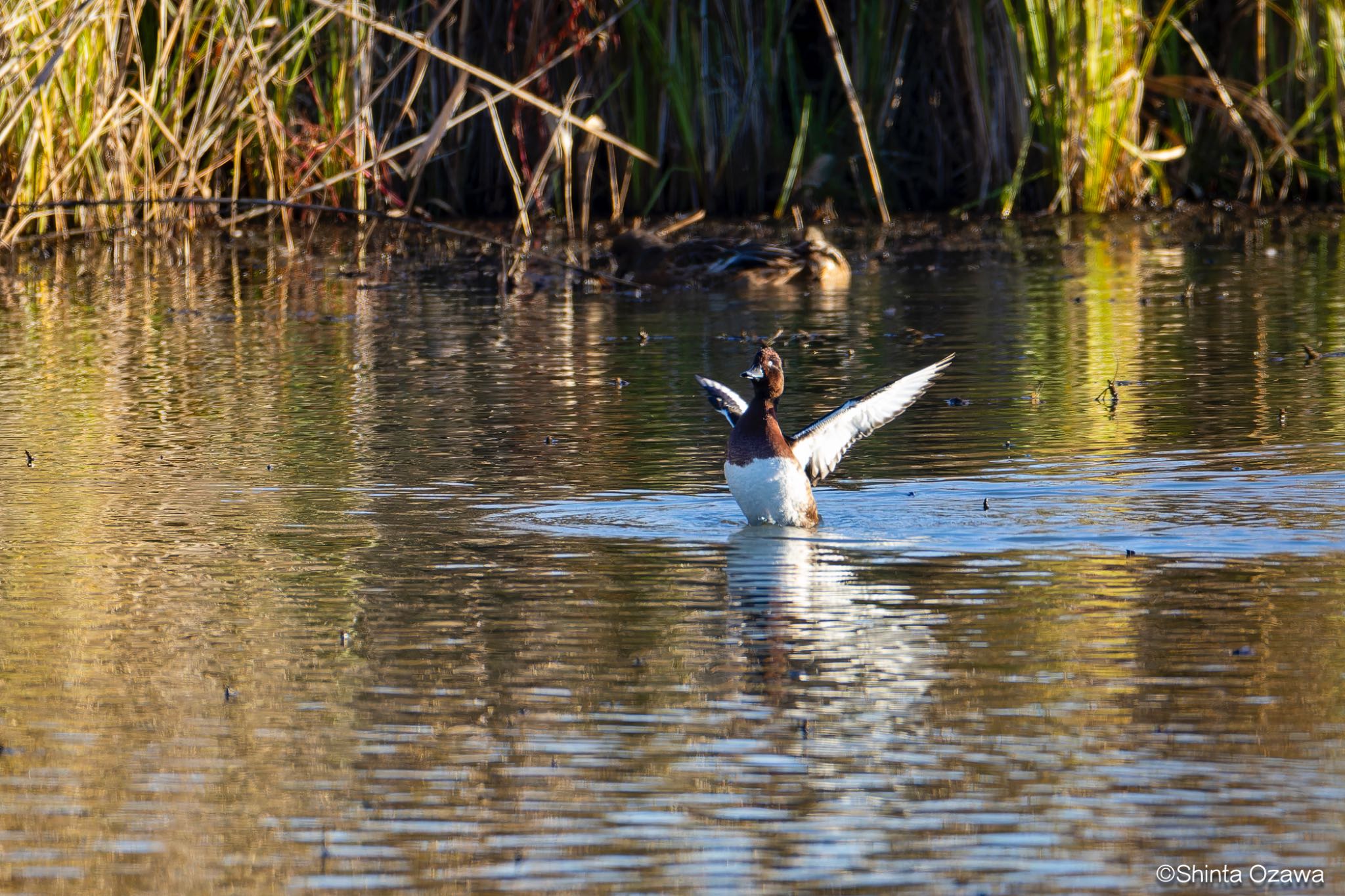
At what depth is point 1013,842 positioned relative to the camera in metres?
3.07

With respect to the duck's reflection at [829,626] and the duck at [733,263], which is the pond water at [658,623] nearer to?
the duck's reflection at [829,626]

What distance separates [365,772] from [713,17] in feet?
41.7

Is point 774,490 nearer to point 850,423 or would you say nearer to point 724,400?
point 850,423

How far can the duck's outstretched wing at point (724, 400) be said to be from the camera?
636 cm

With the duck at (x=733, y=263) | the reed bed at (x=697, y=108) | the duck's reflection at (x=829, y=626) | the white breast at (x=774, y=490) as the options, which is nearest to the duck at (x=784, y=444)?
the white breast at (x=774, y=490)

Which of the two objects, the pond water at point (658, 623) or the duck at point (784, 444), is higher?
the duck at point (784, 444)

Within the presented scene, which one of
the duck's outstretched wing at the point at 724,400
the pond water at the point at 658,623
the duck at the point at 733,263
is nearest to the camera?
the pond water at the point at 658,623

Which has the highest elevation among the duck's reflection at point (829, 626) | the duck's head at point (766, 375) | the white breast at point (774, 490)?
the duck's head at point (766, 375)

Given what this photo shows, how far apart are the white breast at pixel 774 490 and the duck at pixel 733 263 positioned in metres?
6.85

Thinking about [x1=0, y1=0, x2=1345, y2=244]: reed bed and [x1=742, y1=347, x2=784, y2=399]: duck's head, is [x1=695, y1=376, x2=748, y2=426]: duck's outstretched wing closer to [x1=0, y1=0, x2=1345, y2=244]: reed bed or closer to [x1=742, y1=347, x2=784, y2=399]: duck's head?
[x1=742, y1=347, x2=784, y2=399]: duck's head

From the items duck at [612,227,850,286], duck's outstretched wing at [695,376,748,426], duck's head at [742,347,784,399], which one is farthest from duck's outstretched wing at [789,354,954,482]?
duck at [612,227,850,286]

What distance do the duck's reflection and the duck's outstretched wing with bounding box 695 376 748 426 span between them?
750 mm

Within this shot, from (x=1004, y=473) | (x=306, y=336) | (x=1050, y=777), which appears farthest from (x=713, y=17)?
(x=1050, y=777)

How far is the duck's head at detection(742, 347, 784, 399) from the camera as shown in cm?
Answer: 595
